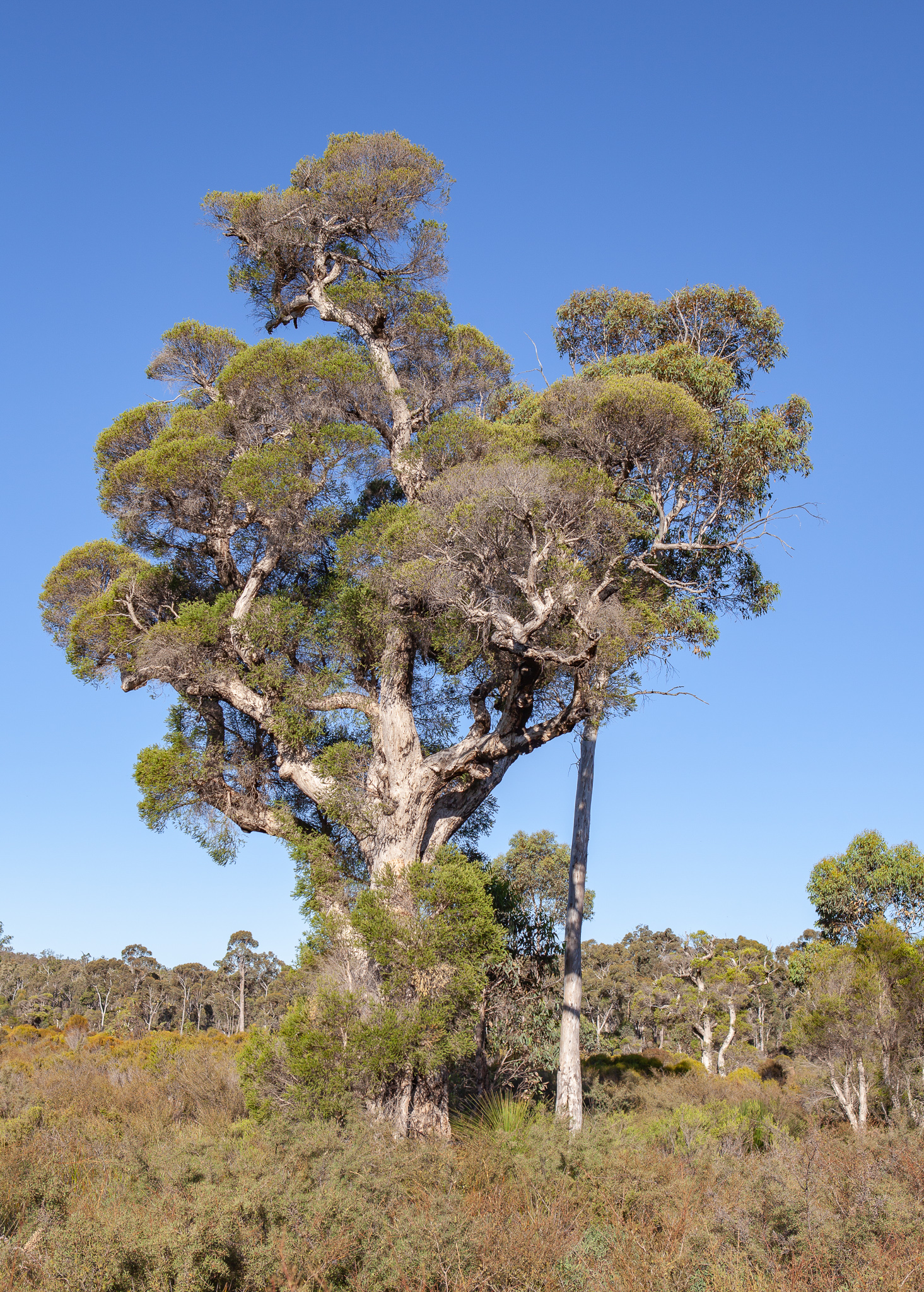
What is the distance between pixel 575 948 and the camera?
13.2m

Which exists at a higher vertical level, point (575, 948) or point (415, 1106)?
point (575, 948)

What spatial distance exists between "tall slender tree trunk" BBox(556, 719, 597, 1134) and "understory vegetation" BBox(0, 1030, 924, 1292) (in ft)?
6.70

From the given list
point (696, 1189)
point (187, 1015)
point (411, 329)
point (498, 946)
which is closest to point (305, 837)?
point (498, 946)

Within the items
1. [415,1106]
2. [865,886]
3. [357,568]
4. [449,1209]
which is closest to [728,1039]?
[865,886]

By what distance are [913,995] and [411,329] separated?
15176mm

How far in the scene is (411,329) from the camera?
15758mm

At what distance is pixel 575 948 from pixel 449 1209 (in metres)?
→ 7.23

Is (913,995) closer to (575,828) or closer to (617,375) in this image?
(575,828)

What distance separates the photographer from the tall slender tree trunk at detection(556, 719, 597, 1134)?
40.1 feet

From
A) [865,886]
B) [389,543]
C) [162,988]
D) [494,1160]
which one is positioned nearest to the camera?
[494,1160]

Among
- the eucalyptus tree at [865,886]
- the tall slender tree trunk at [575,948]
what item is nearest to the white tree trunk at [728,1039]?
the eucalyptus tree at [865,886]

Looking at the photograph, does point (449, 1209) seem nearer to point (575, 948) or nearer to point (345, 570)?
point (575, 948)

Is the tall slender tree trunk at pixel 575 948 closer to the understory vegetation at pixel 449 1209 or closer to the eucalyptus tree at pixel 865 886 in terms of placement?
the understory vegetation at pixel 449 1209

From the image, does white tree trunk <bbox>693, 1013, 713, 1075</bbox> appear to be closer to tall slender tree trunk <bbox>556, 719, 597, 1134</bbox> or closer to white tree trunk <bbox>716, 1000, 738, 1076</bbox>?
white tree trunk <bbox>716, 1000, 738, 1076</bbox>
